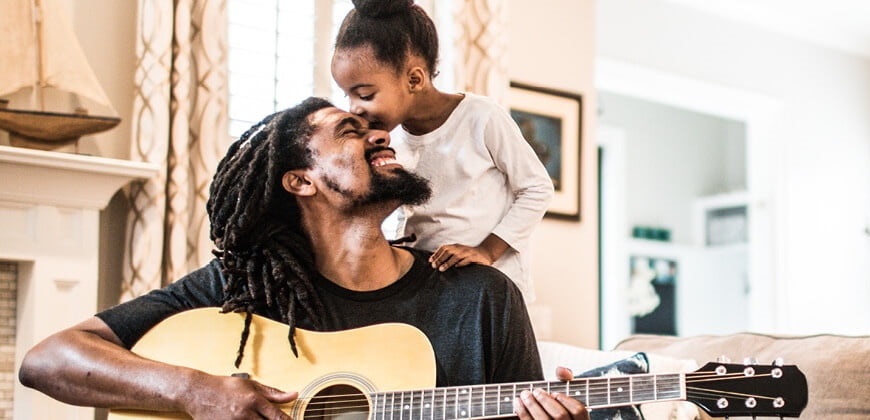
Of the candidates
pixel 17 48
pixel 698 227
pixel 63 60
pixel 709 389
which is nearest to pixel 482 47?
pixel 63 60

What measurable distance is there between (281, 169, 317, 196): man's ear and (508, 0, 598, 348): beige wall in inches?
82.5

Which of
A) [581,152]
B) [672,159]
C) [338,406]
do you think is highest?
[672,159]

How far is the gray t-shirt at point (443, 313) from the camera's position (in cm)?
170

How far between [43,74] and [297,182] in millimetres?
1183

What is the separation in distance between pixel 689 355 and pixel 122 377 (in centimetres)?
143

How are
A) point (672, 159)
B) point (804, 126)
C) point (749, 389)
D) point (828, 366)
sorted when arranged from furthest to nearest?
point (672, 159) → point (804, 126) → point (828, 366) → point (749, 389)

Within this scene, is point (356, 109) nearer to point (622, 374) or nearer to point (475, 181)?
point (475, 181)

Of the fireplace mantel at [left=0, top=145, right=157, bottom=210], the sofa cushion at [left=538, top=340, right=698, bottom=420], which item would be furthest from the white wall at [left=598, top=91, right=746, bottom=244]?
the fireplace mantel at [left=0, top=145, right=157, bottom=210]

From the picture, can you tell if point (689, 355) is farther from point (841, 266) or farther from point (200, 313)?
point (841, 266)

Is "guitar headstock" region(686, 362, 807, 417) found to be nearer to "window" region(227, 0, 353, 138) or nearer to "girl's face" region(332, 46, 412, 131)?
"girl's face" region(332, 46, 412, 131)

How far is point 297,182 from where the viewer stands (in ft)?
5.93

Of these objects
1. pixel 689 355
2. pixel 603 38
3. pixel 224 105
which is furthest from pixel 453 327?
pixel 603 38

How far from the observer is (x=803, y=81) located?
5.94 meters

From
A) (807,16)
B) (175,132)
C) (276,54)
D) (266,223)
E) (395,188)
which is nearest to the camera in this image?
(395,188)
